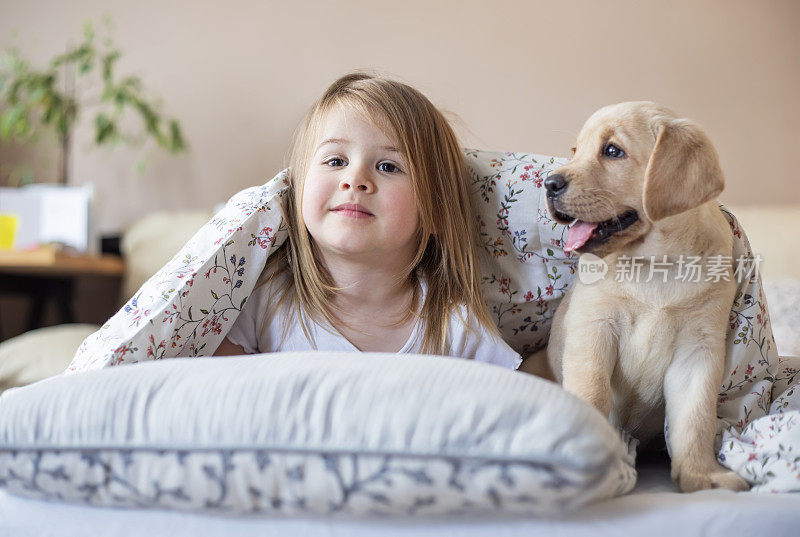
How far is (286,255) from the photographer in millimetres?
1274

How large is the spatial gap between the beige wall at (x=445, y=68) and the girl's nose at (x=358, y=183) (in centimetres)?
138

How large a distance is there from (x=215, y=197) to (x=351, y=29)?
2.93 feet

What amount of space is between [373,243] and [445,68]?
6.17 ft

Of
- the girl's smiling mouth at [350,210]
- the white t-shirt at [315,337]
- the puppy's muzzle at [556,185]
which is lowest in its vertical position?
the white t-shirt at [315,337]

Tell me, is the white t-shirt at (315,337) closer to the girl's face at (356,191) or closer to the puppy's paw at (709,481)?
the girl's face at (356,191)

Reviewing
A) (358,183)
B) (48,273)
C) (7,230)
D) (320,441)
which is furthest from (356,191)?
(7,230)

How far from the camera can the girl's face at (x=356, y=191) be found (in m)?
1.15

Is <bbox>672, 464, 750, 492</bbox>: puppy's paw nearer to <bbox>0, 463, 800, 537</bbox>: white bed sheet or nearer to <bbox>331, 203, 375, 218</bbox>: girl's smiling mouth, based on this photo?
<bbox>0, 463, 800, 537</bbox>: white bed sheet

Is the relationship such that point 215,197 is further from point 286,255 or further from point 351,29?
point 286,255

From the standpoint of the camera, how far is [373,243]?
1.17 meters

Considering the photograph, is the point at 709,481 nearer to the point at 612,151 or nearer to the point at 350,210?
the point at 612,151

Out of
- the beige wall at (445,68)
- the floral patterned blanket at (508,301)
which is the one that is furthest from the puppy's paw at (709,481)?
the beige wall at (445,68)

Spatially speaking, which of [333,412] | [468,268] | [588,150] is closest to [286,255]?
[468,268]

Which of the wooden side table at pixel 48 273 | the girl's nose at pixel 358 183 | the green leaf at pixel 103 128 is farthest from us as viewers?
the green leaf at pixel 103 128
